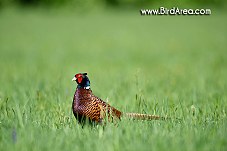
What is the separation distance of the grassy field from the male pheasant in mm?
125

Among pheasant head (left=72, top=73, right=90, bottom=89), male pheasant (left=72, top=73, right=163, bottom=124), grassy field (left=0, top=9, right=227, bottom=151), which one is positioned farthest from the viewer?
pheasant head (left=72, top=73, right=90, bottom=89)

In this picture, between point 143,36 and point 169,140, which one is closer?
point 169,140

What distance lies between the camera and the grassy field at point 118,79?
410 cm

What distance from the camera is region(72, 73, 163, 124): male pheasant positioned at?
469cm

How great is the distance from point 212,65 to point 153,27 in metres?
11.3

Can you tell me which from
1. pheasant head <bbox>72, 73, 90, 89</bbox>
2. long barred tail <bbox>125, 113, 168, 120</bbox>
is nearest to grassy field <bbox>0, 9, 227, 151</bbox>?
long barred tail <bbox>125, 113, 168, 120</bbox>

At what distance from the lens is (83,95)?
4.84 metres

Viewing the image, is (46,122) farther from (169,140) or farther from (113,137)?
(169,140)

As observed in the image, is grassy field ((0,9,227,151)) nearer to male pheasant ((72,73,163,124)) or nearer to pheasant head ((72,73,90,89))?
male pheasant ((72,73,163,124))

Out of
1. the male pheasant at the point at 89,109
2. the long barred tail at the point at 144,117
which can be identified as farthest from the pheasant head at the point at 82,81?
the long barred tail at the point at 144,117

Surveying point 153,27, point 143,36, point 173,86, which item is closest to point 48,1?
point 153,27

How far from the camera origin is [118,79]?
886 cm

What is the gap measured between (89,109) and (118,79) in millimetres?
4182

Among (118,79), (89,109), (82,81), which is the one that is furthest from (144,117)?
(118,79)
